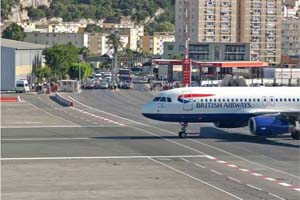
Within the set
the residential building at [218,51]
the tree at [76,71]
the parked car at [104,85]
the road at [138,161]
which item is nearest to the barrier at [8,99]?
the parked car at [104,85]

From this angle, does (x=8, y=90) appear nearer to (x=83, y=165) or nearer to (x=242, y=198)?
(x=83, y=165)

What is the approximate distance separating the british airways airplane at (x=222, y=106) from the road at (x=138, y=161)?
1169mm

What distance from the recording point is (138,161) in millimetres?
46781

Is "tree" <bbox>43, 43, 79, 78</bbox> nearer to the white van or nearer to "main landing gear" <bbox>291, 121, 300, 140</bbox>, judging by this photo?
the white van

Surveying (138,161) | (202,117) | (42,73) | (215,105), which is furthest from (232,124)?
(42,73)

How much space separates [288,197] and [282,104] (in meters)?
23.3

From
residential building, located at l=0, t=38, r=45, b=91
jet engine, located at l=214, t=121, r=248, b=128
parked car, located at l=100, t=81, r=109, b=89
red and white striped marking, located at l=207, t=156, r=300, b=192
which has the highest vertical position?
residential building, located at l=0, t=38, r=45, b=91

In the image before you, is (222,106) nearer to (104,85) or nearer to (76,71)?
(104,85)

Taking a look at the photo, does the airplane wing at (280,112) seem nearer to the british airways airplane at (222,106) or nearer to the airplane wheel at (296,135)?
the british airways airplane at (222,106)

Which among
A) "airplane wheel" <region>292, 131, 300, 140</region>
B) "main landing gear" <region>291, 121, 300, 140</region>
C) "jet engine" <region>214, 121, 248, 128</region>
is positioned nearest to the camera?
"main landing gear" <region>291, 121, 300, 140</region>

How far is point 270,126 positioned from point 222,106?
11.6 ft

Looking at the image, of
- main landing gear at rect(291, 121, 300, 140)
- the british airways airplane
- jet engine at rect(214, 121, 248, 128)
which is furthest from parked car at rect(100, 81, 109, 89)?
main landing gear at rect(291, 121, 300, 140)

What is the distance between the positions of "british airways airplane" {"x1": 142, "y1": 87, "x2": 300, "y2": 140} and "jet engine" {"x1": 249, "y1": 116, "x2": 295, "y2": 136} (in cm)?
55

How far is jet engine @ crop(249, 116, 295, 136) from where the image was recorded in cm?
5541
